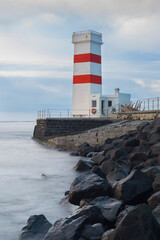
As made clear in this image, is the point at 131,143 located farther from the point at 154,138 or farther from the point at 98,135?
the point at 98,135

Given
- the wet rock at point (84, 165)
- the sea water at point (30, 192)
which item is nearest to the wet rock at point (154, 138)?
the wet rock at point (84, 165)

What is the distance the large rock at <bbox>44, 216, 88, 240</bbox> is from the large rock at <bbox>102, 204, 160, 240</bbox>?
0.50 metres

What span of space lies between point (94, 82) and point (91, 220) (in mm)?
14458

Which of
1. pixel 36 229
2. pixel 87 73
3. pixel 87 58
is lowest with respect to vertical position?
pixel 36 229

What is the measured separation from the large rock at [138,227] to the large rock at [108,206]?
0.92 meters

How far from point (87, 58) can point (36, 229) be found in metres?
14.6

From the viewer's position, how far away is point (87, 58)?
17172mm

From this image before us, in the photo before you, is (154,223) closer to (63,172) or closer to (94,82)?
(63,172)

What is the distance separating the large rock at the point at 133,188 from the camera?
3914 mm

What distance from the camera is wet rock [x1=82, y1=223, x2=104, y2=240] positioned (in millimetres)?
2889

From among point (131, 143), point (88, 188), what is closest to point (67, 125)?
point (131, 143)

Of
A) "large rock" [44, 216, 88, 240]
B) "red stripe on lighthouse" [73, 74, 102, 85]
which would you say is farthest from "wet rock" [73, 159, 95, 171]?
"red stripe on lighthouse" [73, 74, 102, 85]

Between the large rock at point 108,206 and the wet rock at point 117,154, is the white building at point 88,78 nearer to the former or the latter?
the wet rock at point 117,154

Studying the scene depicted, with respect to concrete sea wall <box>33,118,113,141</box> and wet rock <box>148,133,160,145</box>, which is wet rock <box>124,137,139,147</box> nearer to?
wet rock <box>148,133,160,145</box>
